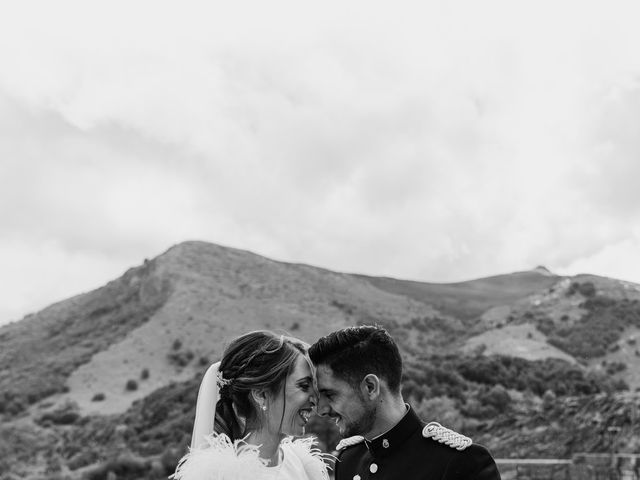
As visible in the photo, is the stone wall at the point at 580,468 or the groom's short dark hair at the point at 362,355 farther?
the stone wall at the point at 580,468

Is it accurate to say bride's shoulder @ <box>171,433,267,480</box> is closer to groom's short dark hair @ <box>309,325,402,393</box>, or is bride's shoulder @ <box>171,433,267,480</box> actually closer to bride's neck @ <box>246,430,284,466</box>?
bride's neck @ <box>246,430,284,466</box>

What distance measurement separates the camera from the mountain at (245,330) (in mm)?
22344

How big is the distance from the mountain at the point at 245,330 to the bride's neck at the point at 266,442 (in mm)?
2645

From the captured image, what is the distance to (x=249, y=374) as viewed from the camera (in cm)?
322

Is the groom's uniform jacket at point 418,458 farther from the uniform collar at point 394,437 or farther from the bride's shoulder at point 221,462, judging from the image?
the bride's shoulder at point 221,462

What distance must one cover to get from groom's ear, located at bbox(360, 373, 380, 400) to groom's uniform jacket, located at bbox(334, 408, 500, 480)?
0.74ft

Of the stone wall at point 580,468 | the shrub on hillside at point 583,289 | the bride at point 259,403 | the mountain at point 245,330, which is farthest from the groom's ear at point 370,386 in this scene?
the shrub on hillside at point 583,289

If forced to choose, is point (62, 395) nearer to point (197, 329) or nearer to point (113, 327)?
point (197, 329)

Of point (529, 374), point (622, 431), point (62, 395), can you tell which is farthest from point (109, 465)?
point (62, 395)

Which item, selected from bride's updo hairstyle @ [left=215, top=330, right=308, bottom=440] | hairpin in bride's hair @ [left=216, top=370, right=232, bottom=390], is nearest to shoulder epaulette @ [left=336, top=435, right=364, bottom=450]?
bride's updo hairstyle @ [left=215, top=330, right=308, bottom=440]

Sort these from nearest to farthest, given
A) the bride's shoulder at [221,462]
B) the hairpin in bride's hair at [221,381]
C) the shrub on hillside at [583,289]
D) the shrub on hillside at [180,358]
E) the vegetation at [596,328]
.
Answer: the bride's shoulder at [221,462] → the hairpin in bride's hair at [221,381] → the vegetation at [596,328] → the shrub on hillside at [180,358] → the shrub on hillside at [583,289]

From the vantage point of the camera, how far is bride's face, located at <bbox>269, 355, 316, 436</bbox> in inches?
125

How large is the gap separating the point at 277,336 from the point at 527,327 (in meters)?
43.7

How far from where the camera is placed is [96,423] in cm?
3095
